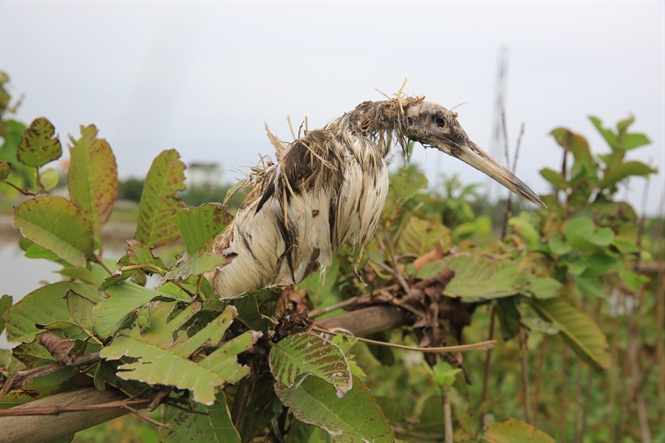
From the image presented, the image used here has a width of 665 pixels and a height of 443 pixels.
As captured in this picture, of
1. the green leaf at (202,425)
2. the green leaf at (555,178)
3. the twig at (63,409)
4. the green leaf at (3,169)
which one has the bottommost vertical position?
the green leaf at (202,425)

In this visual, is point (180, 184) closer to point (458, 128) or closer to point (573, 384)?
point (458, 128)

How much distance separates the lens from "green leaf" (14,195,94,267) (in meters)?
0.51

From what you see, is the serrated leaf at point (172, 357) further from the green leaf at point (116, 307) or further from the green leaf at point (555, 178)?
the green leaf at point (555, 178)

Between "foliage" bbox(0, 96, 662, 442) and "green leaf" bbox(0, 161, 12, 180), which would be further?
"green leaf" bbox(0, 161, 12, 180)

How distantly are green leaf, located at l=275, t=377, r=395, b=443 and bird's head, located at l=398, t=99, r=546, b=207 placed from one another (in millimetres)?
227

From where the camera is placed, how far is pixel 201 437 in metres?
0.42

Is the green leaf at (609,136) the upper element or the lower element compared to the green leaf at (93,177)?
upper

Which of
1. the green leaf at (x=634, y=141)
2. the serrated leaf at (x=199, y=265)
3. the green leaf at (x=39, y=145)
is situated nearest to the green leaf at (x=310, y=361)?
the serrated leaf at (x=199, y=265)

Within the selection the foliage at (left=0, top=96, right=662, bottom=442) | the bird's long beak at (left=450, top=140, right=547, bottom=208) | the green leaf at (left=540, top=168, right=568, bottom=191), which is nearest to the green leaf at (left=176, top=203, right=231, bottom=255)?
the foliage at (left=0, top=96, right=662, bottom=442)

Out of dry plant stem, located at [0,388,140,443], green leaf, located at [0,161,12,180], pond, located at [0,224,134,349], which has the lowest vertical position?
pond, located at [0,224,134,349]

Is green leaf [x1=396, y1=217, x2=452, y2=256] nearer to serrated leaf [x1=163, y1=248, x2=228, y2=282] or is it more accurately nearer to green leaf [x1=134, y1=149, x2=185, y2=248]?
green leaf [x1=134, y1=149, x2=185, y2=248]

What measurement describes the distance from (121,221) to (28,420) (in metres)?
1.05

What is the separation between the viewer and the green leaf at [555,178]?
3.36 ft

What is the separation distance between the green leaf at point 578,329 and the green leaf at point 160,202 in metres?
0.57
